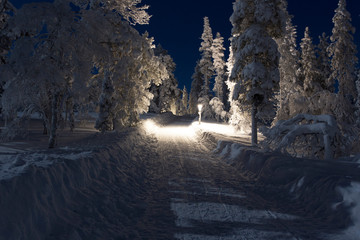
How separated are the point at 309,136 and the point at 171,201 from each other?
7228 millimetres

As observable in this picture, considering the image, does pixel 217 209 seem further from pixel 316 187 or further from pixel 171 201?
pixel 316 187

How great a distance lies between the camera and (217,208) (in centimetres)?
496

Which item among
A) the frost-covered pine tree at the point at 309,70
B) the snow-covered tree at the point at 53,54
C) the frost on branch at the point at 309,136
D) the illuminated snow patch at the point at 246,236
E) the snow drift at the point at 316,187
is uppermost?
the frost-covered pine tree at the point at 309,70

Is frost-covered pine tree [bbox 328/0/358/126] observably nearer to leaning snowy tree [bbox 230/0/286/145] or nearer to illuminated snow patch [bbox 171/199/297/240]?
leaning snowy tree [bbox 230/0/286/145]

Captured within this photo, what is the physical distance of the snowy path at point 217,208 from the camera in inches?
155

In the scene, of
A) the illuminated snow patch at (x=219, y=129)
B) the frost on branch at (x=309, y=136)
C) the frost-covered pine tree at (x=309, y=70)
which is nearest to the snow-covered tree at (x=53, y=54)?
the frost on branch at (x=309, y=136)

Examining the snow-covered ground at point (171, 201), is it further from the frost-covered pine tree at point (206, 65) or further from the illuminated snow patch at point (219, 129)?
the frost-covered pine tree at point (206, 65)

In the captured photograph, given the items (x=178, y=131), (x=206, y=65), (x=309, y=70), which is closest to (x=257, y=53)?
(x=178, y=131)

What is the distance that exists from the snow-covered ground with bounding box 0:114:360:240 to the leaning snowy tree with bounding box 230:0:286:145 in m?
7.67

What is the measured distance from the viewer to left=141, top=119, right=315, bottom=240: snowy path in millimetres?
3936

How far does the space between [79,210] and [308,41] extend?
32.8 metres

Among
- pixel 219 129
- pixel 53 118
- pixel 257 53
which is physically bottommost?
pixel 219 129

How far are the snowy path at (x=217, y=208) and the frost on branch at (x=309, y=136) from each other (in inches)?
108

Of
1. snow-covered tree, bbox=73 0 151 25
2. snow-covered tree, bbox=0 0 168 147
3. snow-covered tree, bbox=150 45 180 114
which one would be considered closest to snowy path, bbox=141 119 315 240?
snow-covered tree, bbox=0 0 168 147
